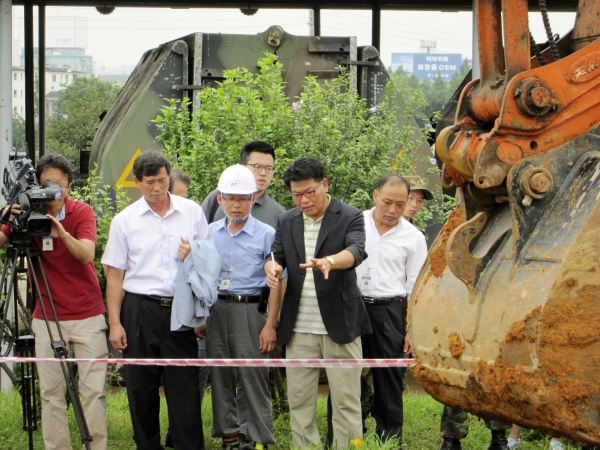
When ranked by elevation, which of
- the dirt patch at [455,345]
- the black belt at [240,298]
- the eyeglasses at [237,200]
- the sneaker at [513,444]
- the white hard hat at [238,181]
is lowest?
the sneaker at [513,444]

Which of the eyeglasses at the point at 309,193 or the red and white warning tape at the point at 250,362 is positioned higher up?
the eyeglasses at the point at 309,193

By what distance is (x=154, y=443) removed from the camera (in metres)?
6.07

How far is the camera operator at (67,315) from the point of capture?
5844 millimetres

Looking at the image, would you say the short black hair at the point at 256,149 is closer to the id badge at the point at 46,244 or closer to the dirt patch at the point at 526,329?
the id badge at the point at 46,244

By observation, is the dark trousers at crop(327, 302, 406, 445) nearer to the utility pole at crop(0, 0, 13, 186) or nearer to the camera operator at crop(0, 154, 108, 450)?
the camera operator at crop(0, 154, 108, 450)

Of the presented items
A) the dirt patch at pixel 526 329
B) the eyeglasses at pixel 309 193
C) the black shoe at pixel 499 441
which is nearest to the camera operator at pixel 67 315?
the eyeglasses at pixel 309 193

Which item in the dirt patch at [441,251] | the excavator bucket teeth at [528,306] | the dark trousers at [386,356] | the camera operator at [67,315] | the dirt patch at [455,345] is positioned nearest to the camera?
the excavator bucket teeth at [528,306]

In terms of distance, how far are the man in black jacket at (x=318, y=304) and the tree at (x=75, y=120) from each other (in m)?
15.2

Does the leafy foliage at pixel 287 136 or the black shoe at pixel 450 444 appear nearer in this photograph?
the black shoe at pixel 450 444

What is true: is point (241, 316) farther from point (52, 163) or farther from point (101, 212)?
point (101, 212)

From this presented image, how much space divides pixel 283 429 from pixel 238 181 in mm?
1911

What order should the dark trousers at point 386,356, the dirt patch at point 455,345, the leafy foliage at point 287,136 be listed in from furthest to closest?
the leafy foliage at point 287,136, the dark trousers at point 386,356, the dirt patch at point 455,345

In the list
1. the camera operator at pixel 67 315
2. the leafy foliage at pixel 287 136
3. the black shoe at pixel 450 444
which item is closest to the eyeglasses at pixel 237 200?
the camera operator at pixel 67 315

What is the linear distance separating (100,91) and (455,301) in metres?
25.9
